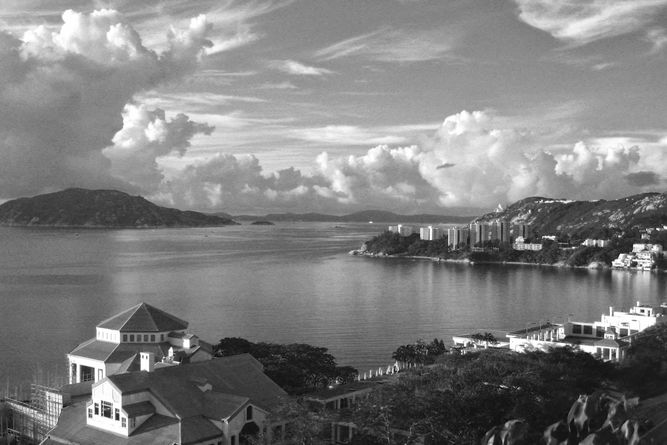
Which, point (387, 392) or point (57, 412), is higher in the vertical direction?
point (387, 392)

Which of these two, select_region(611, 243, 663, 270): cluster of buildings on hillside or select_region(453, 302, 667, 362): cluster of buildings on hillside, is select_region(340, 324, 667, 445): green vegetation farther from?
select_region(611, 243, 663, 270): cluster of buildings on hillside

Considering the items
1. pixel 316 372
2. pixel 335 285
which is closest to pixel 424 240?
pixel 335 285

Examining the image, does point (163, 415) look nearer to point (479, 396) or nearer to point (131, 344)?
point (479, 396)

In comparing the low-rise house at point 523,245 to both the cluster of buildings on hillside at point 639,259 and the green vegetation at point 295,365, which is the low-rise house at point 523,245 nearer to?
the cluster of buildings on hillside at point 639,259

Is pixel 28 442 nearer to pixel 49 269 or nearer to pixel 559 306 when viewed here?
pixel 559 306

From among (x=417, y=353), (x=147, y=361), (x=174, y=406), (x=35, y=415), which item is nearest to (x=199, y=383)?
(x=174, y=406)

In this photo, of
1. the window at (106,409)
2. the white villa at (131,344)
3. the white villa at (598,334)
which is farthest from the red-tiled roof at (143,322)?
the white villa at (598,334)
